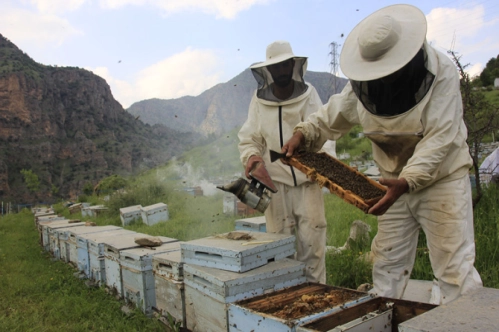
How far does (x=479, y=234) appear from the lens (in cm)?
449

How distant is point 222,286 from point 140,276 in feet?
5.06

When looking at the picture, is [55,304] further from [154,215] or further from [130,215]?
[130,215]

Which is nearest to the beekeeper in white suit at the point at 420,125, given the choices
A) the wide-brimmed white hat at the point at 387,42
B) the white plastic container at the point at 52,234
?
the wide-brimmed white hat at the point at 387,42

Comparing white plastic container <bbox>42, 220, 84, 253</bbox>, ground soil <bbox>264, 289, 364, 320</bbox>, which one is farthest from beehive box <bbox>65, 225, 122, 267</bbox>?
ground soil <bbox>264, 289, 364, 320</bbox>

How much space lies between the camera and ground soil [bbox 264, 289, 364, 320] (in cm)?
211

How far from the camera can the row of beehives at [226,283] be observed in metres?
2.20

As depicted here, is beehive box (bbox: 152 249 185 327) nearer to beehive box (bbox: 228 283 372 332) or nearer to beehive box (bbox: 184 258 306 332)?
beehive box (bbox: 184 258 306 332)

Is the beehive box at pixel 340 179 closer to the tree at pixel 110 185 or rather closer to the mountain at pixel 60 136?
the tree at pixel 110 185

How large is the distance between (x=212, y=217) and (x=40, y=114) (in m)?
63.1

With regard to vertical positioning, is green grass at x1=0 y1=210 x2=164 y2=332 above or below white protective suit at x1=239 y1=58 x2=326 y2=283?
below

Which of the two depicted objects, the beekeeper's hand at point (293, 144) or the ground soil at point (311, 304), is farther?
the beekeeper's hand at point (293, 144)

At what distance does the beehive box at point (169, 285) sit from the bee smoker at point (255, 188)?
683 mm

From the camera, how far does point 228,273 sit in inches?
104

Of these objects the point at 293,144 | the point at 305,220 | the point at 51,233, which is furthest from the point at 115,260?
the point at 51,233
